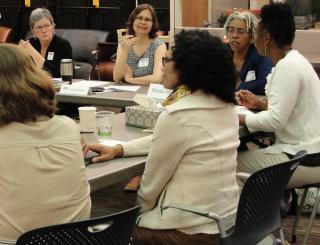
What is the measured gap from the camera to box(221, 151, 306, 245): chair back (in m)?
2.02

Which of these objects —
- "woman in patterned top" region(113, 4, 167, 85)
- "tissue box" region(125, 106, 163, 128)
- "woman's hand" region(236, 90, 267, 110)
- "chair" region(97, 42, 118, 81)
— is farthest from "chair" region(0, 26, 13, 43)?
"tissue box" region(125, 106, 163, 128)

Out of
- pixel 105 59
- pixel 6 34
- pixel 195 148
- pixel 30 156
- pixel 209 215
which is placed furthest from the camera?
pixel 6 34

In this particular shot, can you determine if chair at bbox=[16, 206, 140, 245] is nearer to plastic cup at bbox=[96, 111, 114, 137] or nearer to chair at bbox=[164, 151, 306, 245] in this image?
chair at bbox=[164, 151, 306, 245]

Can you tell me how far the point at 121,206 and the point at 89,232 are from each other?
251 centimetres

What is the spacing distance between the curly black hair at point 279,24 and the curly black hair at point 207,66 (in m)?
1.07

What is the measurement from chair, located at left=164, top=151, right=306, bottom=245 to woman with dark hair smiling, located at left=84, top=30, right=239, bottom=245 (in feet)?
0.34

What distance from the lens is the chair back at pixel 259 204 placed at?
2.02 m

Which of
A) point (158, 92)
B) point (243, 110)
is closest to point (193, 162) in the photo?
point (243, 110)

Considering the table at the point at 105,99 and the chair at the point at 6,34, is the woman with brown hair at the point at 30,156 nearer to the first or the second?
the table at the point at 105,99

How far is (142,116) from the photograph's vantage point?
114 inches

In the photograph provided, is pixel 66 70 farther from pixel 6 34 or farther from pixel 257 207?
pixel 6 34

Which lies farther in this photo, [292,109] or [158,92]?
[158,92]

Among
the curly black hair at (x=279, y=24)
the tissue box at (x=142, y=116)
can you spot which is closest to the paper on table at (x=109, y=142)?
the tissue box at (x=142, y=116)

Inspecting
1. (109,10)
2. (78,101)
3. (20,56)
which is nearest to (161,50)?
(78,101)
